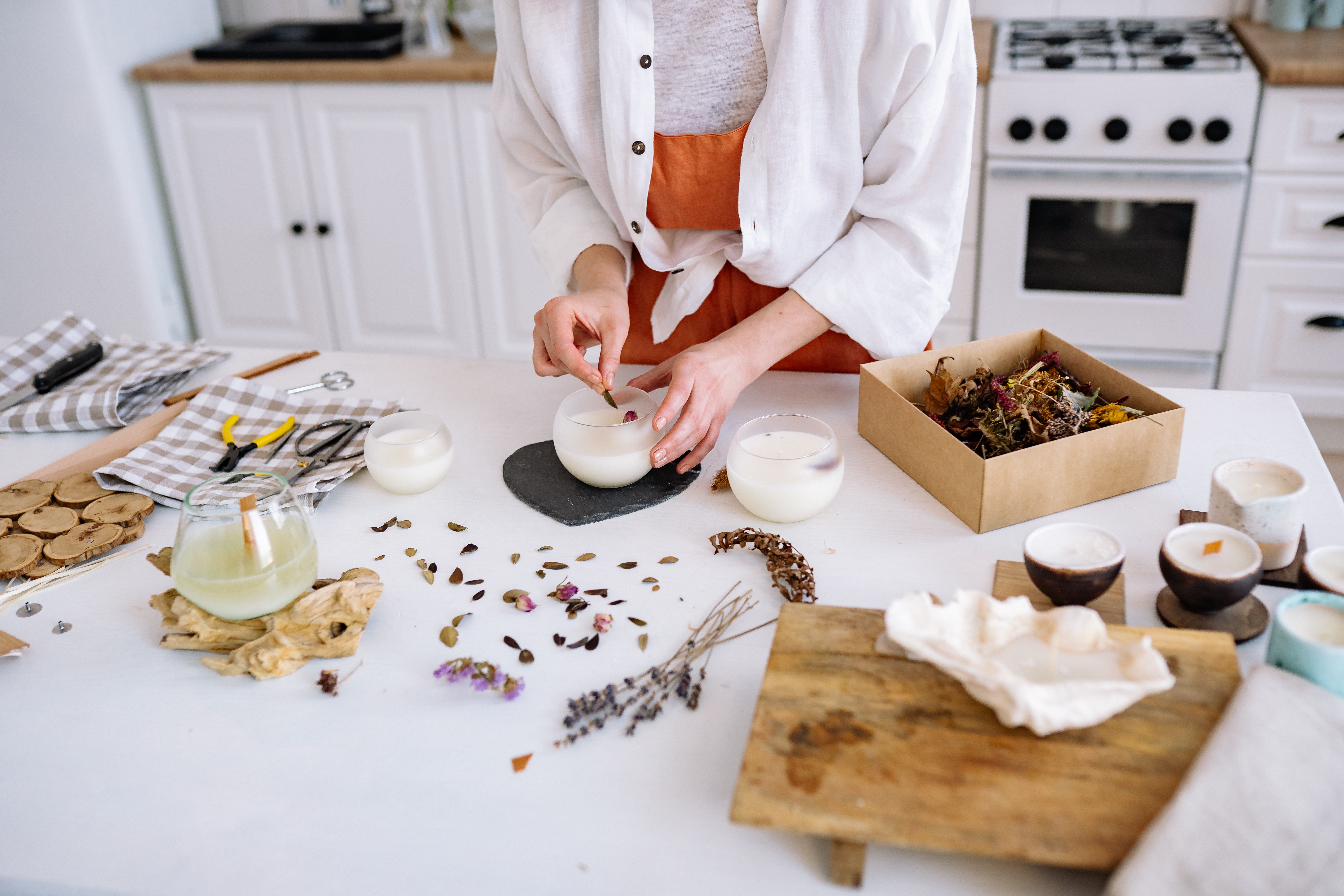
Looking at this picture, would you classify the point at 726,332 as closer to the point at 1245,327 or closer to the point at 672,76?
the point at 672,76

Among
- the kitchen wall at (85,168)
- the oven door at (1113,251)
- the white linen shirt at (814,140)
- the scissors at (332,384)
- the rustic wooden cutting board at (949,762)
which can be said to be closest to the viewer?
the rustic wooden cutting board at (949,762)

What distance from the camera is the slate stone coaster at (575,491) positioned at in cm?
105

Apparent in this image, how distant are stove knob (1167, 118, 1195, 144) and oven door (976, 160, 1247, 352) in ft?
0.24

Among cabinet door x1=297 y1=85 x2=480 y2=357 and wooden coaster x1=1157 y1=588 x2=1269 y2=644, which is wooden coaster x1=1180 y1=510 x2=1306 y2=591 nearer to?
wooden coaster x1=1157 y1=588 x2=1269 y2=644

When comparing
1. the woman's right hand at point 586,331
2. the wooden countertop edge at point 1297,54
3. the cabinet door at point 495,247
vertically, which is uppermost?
the wooden countertop edge at point 1297,54

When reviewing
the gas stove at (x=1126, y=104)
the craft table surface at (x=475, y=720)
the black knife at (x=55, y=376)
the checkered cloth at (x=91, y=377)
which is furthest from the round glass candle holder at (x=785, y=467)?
the gas stove at (x=1126, y=104)

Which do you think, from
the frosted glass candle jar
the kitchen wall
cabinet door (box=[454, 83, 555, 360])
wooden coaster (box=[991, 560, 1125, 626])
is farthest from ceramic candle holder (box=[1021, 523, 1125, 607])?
the kitchen wall

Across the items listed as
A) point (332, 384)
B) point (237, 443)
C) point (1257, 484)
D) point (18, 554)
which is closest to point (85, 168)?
point (332, 384)

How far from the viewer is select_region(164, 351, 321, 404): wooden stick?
1.33 meters

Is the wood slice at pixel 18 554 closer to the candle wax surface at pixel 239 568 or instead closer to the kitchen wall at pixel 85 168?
the candle wax surface at pixel 239 568

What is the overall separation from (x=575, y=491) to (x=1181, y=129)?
1877 millimetres

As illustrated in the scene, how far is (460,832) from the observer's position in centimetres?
69

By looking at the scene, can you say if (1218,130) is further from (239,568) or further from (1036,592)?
(239,568)

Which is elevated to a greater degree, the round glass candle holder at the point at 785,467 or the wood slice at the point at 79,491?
the round glass candle holder at the point at 785,467
